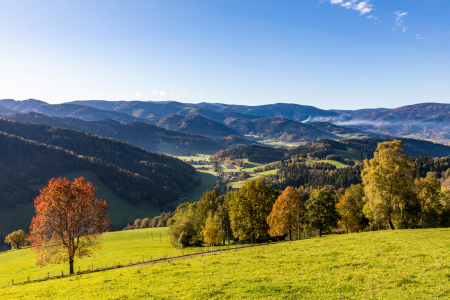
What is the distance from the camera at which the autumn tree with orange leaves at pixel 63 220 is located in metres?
32.4

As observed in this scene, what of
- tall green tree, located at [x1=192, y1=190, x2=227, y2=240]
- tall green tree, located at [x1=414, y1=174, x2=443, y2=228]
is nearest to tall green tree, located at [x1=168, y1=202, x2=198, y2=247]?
tall green tree, located at [x1=192, y1=190, x2=227, y2=240]

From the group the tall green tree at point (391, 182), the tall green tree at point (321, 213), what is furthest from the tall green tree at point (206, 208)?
the tall green tree at point (391, 182)

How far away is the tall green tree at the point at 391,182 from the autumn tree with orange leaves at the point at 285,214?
14.7 meters

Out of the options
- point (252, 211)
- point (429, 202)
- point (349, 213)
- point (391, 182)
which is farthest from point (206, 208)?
point (429, 202)

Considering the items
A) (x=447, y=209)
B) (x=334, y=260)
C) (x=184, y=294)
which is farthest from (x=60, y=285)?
(x=447, y=209)

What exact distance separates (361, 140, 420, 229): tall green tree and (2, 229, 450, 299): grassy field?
17826mm

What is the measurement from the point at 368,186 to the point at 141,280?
4248 centimetres

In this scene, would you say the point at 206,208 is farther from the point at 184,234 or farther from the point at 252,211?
the point at 252,211

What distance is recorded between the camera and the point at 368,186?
44500mm

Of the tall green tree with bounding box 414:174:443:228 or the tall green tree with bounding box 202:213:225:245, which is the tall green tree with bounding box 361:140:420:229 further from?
the tall green tree with bounding box 202:213:225:245

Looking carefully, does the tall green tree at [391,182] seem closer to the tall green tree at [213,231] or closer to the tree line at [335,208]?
the tree line at [335,208]

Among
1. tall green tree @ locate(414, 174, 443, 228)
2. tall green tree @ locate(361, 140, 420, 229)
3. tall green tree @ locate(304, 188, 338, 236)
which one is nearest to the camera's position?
tall green tree @ locate(361, 140, 420, 229)

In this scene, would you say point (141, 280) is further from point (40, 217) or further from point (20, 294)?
point (40, 217)

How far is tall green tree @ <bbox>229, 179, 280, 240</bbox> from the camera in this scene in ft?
179
